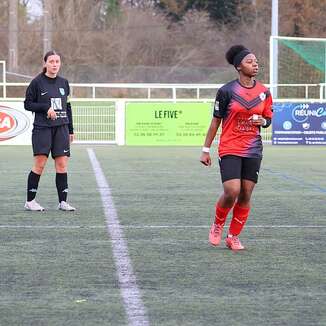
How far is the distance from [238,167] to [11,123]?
55.7 ft

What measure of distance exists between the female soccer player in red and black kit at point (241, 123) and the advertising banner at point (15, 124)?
54.7ft

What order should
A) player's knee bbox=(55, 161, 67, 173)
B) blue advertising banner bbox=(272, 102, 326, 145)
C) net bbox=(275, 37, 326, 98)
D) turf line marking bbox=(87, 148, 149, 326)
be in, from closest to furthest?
turf line marking bbox=(87, 148, 149, 326) → player's knee bbox=(55, 161, 67, 173) → blue advertising banner bbox=(272, 102, 326, 145) → net bbox=(275, 37, 326, 98)

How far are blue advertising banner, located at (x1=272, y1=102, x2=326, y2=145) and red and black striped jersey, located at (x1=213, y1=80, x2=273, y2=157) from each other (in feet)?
56.0

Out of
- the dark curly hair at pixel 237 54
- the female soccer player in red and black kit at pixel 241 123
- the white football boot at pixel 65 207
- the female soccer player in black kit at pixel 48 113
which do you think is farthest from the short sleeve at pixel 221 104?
the white football boot at pixel 65 207

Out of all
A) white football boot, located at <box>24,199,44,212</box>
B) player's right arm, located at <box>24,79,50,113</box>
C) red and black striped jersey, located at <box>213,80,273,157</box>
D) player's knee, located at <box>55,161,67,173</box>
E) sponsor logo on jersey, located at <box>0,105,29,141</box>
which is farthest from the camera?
sponsor logo on jersey, located at <box>0,105,29,141</box>

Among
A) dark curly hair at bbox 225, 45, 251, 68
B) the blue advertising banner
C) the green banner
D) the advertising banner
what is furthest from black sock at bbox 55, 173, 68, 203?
the blue advertising banner

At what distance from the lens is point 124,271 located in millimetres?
7758

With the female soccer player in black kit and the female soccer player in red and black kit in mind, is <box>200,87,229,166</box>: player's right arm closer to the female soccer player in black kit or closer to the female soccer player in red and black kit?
the female soccer player in red and black kit

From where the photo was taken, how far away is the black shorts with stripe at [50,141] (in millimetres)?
11234

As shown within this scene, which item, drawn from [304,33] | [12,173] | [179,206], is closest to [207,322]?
[179,206]

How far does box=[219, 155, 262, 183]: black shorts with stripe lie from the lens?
857cm

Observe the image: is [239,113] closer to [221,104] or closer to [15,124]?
[221,104]

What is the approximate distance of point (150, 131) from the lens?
83.8 ft

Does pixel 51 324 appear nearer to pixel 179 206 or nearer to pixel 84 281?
pixel 84 281
